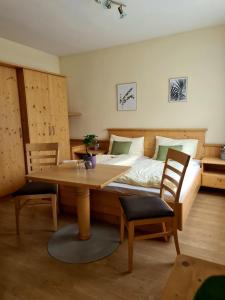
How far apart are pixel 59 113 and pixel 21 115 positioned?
0.76 meters

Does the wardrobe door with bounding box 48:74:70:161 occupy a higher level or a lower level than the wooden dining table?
higher

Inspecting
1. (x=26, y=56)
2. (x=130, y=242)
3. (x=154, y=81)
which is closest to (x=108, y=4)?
(x=154, y=81)

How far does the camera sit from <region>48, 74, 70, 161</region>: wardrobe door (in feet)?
13.0

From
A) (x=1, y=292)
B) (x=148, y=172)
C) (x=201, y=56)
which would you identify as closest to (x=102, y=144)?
(x=148, y=172)

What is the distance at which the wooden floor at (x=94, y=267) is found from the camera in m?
1.55

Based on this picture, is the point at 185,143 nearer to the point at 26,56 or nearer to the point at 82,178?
the point at 82,178

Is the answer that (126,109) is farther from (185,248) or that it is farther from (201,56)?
(185,248)

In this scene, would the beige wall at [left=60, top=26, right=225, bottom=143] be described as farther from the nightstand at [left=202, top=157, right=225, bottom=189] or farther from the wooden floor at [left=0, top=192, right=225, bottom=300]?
the wooden floor at [left=0, top=192, right=225, bottom=300]

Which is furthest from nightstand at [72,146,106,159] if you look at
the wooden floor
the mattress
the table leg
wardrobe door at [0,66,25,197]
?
the table leg

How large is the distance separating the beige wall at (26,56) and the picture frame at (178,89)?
249cm

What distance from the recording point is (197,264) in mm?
1180

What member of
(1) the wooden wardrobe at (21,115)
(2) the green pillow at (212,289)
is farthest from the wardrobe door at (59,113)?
(2) the green pillow at (212,289)

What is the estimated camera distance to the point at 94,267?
1.80 m

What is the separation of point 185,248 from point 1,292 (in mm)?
1569
